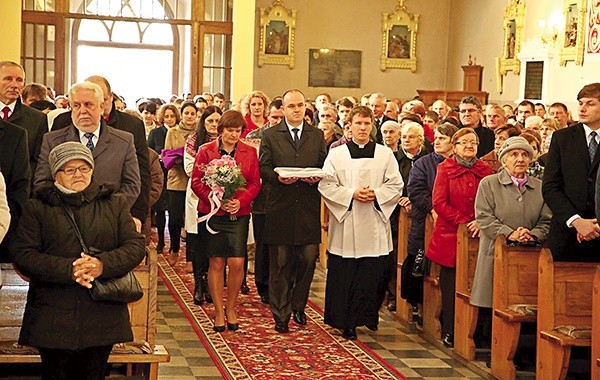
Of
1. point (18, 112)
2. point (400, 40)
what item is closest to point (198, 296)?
point (18, 112)

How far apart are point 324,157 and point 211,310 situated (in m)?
1.77

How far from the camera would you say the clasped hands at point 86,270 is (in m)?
5.10

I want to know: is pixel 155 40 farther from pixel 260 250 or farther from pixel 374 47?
pixel 260 250

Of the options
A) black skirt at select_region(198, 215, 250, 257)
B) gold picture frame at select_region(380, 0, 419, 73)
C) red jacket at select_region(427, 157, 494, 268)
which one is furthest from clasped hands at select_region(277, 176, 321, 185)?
gold picture frame at select_region(380, 0, 419, 73)

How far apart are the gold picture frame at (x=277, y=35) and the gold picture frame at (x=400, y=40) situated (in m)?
2.42

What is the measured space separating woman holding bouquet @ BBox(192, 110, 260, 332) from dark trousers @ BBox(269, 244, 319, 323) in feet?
0.98

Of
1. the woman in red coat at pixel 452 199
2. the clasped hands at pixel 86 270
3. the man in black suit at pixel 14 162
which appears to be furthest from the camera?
the woman in red coat at pixel 452 199

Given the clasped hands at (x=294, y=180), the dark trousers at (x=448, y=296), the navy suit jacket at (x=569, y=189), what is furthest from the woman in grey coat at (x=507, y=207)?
the clasped hands at (x=294, y=180)

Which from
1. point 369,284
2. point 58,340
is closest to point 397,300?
point 369,284

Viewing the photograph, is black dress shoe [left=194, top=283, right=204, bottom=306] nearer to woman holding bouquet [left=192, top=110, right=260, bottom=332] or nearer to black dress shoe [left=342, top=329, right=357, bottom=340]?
woman holding bouquet [left=192, top=110, right=260, bottom=332]

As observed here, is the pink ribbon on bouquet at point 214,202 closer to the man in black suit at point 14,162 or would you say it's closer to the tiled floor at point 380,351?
the tiled floor at point 380,351

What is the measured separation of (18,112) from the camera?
7375 mm

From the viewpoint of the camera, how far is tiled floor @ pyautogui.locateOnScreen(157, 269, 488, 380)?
764cm

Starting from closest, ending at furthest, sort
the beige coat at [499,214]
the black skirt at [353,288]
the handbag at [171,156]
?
the beige coat at [499,214] < the black skirt at [353,288] < the handbag at [171,156]
